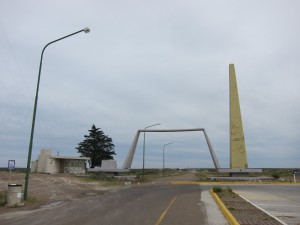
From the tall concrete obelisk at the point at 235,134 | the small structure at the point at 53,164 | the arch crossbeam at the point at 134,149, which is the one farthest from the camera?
the arch crossbeam at the point at 134,149

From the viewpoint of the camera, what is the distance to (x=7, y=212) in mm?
15844

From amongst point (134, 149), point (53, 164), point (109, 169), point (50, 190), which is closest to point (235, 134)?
point (134, 149)

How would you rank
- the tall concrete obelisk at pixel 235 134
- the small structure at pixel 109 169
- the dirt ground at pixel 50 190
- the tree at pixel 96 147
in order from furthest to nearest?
Answer: the tree at pixel 96 147 → the small structure at pixel 109 169 → the tall concrete obelisk at pixel 235 134 → the dirt ground at pixel 50 190

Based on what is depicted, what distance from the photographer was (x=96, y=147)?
87000 mm

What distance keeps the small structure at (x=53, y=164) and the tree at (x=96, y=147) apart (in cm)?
1950

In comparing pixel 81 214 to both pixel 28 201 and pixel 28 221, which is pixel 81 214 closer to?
pixel 28 221

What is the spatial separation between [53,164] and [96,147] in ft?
96.9

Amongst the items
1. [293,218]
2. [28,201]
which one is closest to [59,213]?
[28,201]

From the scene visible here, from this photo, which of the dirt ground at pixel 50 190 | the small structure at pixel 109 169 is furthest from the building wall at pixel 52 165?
the dirt ground at pixel 50 190

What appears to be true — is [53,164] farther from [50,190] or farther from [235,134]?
[50,190]

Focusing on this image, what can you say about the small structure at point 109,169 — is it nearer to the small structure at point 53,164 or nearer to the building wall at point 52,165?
the small structure at point 53,164

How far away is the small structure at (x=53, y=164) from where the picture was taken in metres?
56.4

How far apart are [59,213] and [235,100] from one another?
4327 cm

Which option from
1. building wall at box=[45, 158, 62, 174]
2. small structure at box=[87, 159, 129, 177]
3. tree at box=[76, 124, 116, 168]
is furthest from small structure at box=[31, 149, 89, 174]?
tree at box=[76, 124, 116, 168]
